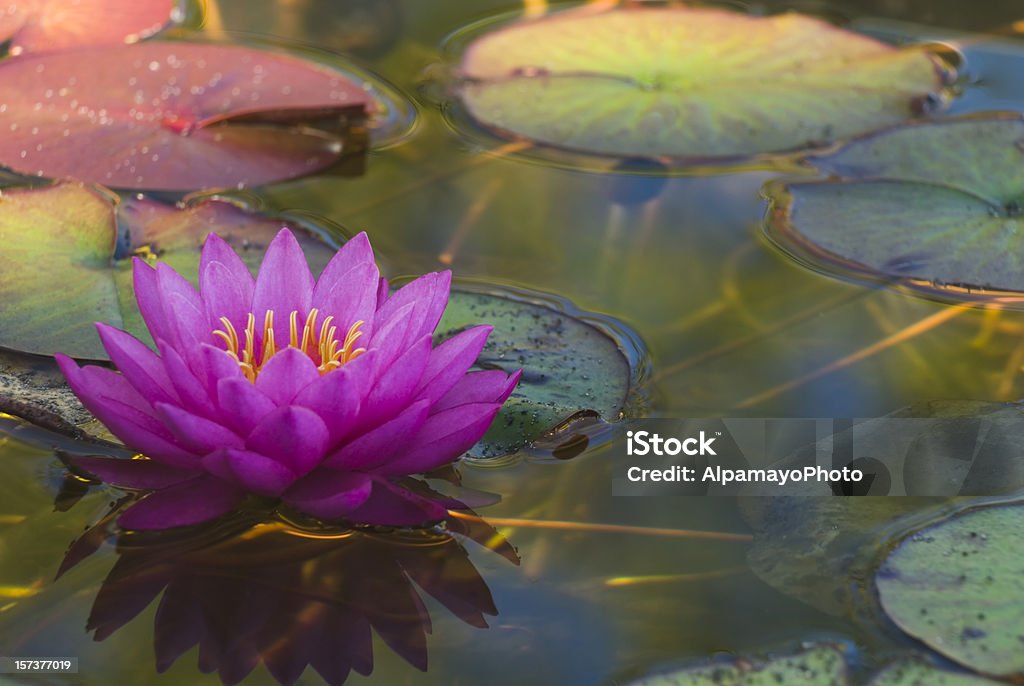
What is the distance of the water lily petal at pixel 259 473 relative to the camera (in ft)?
4.43

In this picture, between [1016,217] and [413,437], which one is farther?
[1016,217]

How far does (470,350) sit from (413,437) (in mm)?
138

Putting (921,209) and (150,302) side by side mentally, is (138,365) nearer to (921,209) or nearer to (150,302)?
(150,302)

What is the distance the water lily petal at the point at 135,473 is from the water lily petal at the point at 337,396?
0.73 ft

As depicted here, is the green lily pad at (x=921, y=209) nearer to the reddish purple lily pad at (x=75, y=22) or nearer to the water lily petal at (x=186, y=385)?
the water lily petal at (x=186, y=385)

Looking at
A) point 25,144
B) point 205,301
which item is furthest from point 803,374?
point 25,144

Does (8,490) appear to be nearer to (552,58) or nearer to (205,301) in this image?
(205,301)

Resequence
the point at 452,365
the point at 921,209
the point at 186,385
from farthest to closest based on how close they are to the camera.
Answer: the point at 921,209 → the point at 452,365 → the point at 186,385

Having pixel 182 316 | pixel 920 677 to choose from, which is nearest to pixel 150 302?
pixel 182 316

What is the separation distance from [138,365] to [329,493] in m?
0.29

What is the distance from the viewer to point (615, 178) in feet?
7.94

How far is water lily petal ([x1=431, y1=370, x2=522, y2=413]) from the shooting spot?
1.53m

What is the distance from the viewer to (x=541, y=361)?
1.75 meters

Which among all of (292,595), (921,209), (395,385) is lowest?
(292,595)
